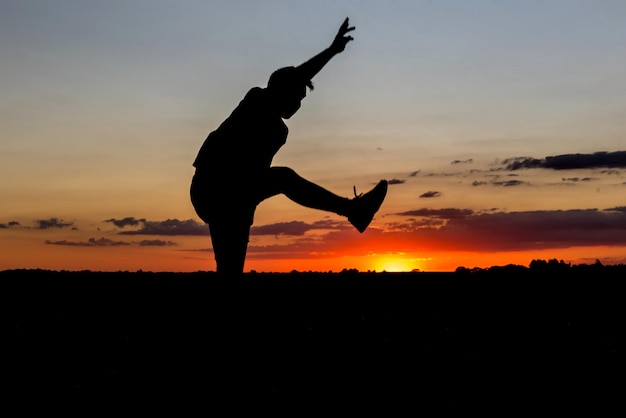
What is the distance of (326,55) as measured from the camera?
28.2 ft

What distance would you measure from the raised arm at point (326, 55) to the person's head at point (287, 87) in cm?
9

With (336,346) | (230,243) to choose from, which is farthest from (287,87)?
(336,346)

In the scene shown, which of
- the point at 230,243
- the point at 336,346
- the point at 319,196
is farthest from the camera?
the point at 230,243

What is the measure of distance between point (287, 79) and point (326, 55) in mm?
592

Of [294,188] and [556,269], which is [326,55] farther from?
[556,269]

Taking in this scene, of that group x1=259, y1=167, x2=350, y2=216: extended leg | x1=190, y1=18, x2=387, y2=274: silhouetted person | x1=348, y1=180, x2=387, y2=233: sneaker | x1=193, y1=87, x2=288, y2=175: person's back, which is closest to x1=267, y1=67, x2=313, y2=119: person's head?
x1=190, y1=18, x2=387, y2=274: silhouetted person

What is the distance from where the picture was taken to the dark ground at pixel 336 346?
5.87m

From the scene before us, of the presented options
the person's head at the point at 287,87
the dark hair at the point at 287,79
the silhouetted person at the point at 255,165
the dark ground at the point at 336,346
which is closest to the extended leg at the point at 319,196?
the silhouetted person at the point at 255,165

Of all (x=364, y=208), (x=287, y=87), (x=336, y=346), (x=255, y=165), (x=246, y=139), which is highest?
(x=287, y=87)

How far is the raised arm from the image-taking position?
27.9 ft

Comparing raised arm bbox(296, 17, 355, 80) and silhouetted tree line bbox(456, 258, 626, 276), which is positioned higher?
raised arm bbox(296, 17, 355, 80)

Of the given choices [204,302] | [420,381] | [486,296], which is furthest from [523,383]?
[204,302]

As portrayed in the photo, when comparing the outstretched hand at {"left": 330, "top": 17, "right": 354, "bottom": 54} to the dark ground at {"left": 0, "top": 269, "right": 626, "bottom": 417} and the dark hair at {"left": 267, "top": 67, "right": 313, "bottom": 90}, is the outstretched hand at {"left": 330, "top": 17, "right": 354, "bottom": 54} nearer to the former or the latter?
the dark hair at {"left": 267, "top": 67, "right": 313, "bottom": 90}

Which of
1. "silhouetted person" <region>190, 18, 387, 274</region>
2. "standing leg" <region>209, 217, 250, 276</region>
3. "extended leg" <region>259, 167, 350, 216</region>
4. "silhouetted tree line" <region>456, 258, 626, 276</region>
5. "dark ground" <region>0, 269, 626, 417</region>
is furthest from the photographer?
"silhouetted tree line" <region>456, 258, 626, 276</region>
